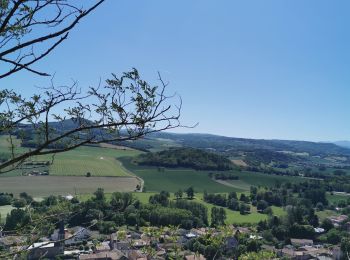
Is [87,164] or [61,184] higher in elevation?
[87,164]

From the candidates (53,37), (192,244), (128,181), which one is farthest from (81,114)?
(128,181)

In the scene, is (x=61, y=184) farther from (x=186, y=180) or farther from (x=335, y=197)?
(x=335, y=197)

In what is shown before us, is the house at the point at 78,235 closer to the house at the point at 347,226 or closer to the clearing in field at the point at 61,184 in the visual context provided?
the clearing in field at the point at 61,184

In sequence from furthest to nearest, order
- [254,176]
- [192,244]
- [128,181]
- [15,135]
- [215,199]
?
[254,176], [128,181], [215,199], [192,244], [15,135]

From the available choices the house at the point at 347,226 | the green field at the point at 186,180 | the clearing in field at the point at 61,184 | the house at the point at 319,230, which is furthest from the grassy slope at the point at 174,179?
the house at the point at 347,226

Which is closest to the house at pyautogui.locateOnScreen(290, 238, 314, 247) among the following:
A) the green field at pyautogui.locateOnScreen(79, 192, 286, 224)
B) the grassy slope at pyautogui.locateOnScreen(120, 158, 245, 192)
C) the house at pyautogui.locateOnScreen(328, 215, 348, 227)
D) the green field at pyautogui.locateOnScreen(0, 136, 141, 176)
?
the green field at pyautogui.locateOnScreen(79, 192, 286, 224)

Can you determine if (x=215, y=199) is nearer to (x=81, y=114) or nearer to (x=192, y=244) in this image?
(x=192, y=244)

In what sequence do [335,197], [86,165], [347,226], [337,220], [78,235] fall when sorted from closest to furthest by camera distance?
[78,235] → [347,226] → [337,220] → [86,165] → [335,197]

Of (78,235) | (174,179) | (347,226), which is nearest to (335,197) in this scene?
(347,226)
